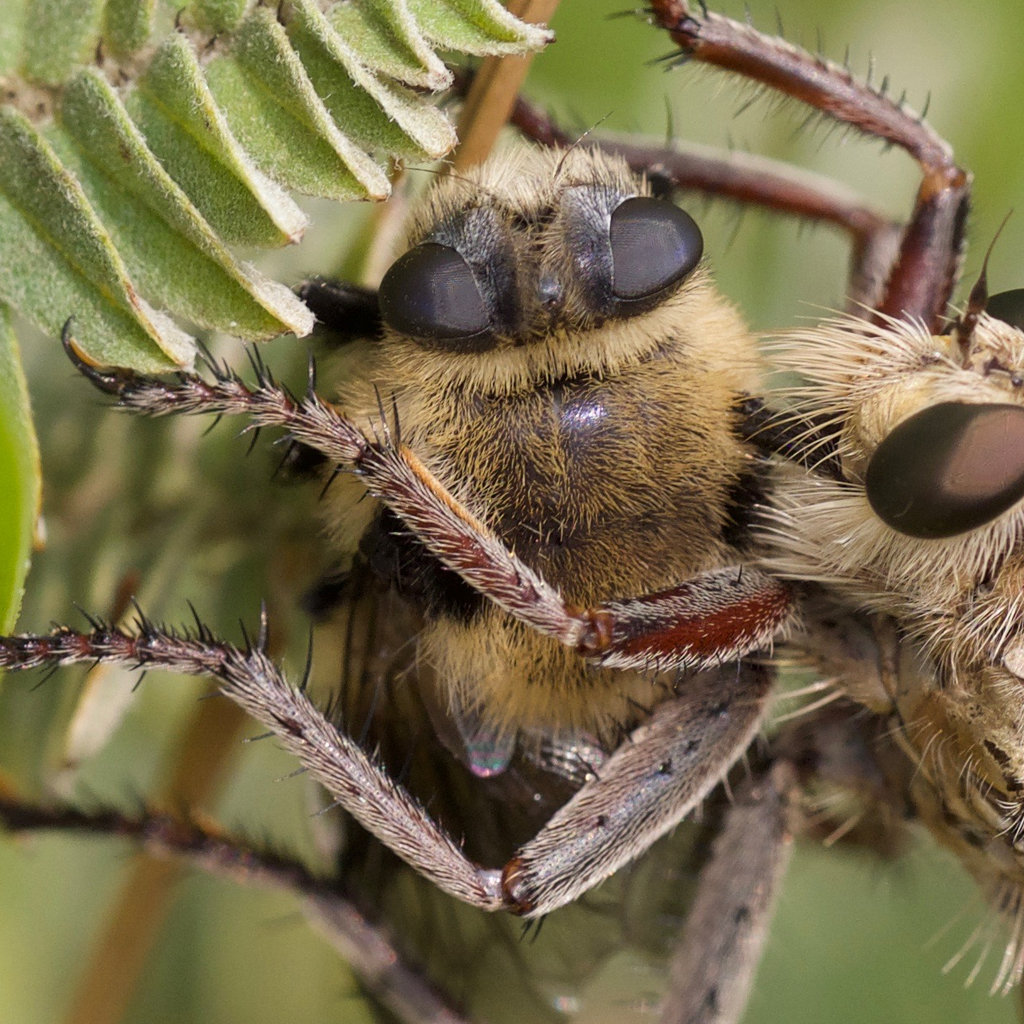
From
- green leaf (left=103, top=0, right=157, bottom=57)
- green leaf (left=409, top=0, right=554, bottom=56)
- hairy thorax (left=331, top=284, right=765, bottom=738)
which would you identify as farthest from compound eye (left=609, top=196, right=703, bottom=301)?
green leaf (left=103, top=0, right=157, bottom=57)

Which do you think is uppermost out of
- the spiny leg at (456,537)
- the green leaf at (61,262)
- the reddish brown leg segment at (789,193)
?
the reddish brown leg segment at (789,193)

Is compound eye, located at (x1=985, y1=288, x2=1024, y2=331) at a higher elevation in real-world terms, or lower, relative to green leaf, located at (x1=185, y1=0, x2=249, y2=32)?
higher

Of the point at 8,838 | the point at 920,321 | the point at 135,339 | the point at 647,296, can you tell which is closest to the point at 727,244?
the point at 920,321

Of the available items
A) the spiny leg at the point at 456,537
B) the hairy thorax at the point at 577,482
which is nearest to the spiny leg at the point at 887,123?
the hairy thorax at the point at 577,482

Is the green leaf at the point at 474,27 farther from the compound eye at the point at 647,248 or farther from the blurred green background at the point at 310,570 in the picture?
the blurred green background at the point at 310,570

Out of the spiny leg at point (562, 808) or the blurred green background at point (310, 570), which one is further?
the blurred green background at point (310, 570)

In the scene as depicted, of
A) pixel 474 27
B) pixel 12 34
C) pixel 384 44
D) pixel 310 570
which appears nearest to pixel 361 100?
pixel 384 44

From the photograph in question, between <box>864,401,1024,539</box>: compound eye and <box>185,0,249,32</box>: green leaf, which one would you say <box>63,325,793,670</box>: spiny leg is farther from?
<box>185,0,249,32</box>: green leaf
